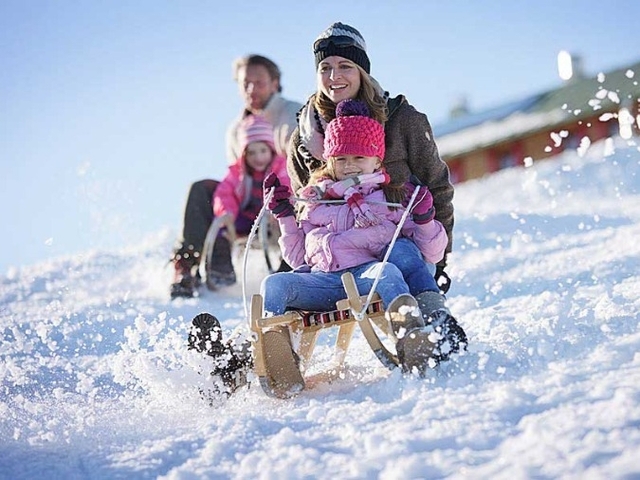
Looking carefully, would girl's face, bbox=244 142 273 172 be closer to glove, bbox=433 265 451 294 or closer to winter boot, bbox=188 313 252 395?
glove, bbox=433 265 451 294

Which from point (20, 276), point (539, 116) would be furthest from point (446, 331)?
point (539, 116)

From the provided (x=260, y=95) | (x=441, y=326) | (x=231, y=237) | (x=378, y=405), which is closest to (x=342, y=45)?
(x=441, y=326)

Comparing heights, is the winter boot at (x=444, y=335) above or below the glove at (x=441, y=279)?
below

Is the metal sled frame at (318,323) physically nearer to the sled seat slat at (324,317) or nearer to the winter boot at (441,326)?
the sled seat slat at (324,317)

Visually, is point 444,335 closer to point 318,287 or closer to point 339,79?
point 318,287

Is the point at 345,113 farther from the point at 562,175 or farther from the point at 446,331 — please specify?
the point at 562,175

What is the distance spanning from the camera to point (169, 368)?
3205mm

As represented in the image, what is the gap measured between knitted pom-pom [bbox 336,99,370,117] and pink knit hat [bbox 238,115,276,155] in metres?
3.35

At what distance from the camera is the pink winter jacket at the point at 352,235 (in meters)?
2.96

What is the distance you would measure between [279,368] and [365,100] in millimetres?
1090

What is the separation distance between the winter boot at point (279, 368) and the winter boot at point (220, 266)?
378cm

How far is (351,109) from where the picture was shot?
310cm

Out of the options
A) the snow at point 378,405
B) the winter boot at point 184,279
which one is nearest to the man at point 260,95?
the winter boot at point 184,279

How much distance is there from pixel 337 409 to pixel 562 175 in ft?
27.0
